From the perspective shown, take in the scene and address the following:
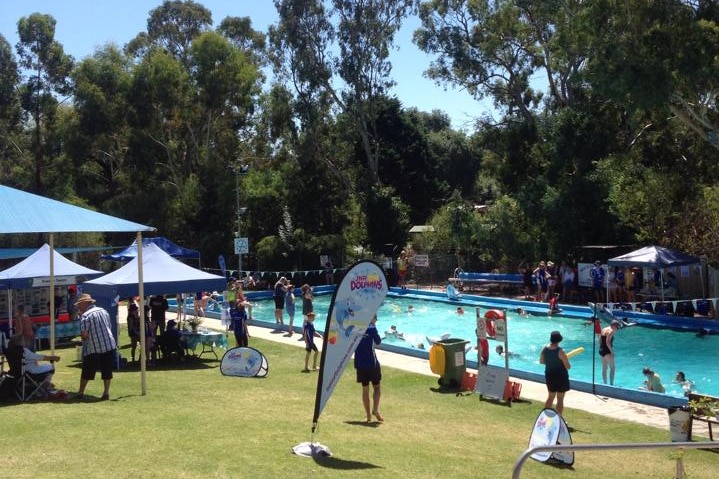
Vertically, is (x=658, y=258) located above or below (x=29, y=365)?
above

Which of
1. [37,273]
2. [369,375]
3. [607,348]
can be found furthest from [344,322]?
[37,273]

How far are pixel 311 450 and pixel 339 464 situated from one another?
0.43m

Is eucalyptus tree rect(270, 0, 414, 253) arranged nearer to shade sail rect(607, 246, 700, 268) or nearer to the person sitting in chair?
shade sail rect(607, 246, 700, 268)

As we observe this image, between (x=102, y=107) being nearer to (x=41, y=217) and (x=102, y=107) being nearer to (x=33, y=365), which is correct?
(x=41, y=217)

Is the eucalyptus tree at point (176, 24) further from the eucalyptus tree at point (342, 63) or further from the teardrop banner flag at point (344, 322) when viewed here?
the teardrop banner flag at point (344, 322)

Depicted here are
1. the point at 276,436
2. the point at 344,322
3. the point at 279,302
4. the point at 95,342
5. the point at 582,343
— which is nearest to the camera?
the point at 344,322

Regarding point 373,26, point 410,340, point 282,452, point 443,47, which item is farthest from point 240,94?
point 282,452

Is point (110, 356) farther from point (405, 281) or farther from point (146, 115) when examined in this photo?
point (146, 115)

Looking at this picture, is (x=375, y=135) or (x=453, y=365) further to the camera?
(x=375, y=135)

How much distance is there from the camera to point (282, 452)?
26.3 feet

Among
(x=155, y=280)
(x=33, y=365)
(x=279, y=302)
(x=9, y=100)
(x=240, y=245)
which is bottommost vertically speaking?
(x=33, y=365)

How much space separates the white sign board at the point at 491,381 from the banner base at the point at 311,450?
5.84 meters

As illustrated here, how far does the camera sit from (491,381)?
44.1 ft

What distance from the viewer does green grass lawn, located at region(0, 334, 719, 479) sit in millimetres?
7395
